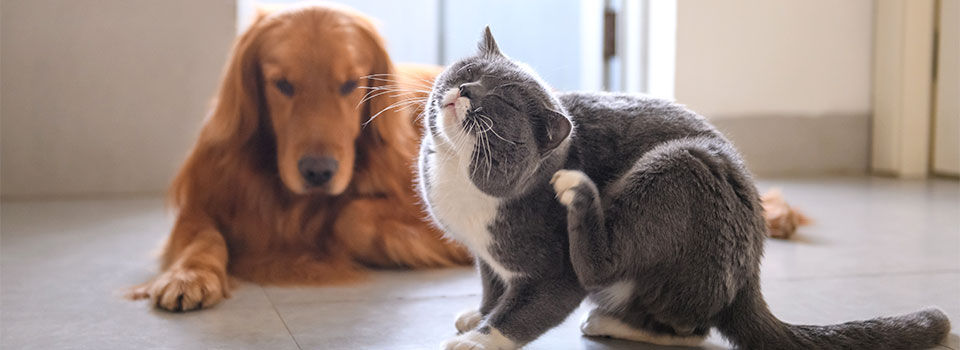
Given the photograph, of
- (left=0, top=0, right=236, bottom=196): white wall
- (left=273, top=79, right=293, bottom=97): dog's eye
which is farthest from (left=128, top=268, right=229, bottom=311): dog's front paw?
(left=0, top=0, right=236, bottom=196): white wall

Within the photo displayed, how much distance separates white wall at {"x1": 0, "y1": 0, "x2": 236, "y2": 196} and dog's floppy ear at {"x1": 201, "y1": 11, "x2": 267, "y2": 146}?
44.9 inches

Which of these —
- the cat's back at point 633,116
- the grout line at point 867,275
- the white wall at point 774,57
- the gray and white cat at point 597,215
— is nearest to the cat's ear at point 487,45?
the gray and white cat at point 597,215

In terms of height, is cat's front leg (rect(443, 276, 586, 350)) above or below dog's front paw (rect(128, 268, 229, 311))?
above

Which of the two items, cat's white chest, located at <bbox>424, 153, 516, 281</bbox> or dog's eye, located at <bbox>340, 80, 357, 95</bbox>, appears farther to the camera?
dog's eye, located at <bbox>340, 80, 357, 95</bbox>

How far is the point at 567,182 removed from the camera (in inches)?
43.2

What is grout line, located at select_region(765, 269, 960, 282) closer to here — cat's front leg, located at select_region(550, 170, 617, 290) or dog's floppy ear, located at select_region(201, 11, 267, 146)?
cat's front leg, located at select_region(550, 170, 617, 290)

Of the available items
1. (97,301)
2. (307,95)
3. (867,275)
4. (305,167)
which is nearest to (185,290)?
(97,301)

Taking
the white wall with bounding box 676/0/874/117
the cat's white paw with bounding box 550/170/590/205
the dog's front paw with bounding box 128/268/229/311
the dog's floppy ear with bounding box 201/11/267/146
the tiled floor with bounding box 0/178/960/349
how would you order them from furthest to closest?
the white wall with bounding box 676/0/874/117
the dog's floppy ear with bounding box 201/11/267/146
the dog's front paw with bounding box 128/268/229/311
the tiled floor with bounding box 0/178/960/349
the cat's white paw with bounding box 550/170/590/205

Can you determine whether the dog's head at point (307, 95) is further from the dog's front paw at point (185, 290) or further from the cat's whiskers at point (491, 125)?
the cat's whiskers at point (491, 125)

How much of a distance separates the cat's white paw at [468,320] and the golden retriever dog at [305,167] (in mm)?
444

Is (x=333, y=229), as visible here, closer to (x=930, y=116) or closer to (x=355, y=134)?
(x=355, y=134)

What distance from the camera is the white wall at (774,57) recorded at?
3.21 m

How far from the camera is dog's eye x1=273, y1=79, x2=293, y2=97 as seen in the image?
1.76 m

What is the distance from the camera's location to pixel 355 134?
1798 mm
